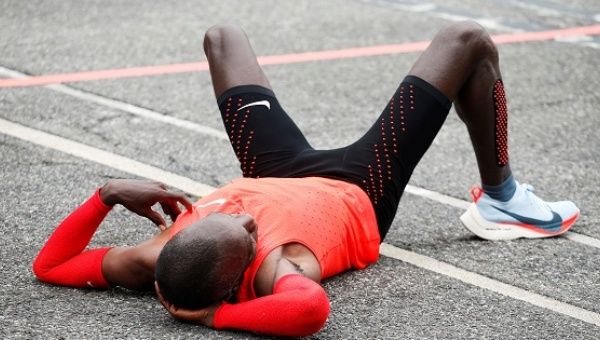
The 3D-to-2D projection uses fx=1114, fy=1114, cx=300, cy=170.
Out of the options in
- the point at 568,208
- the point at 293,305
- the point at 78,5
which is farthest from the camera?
the point at 78,5

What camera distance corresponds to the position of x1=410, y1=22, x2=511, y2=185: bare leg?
4547 millimetres

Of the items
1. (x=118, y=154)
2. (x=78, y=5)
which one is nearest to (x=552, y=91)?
(x=118, y=154)

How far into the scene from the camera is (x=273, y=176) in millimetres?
4566

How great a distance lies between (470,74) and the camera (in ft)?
15.1

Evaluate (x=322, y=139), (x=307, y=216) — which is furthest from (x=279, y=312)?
(x=322, y=139)

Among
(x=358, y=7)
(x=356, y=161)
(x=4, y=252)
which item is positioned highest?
(x=356, y=161)

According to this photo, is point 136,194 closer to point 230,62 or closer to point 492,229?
point 230,62

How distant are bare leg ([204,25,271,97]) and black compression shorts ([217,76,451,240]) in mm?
103

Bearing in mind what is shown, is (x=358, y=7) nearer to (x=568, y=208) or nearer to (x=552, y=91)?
(x=552, y=91)

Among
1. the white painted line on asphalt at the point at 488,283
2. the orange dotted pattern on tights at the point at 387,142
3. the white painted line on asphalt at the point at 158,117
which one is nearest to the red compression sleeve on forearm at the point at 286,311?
the orange dotted pattern on tights at the point at 387,142

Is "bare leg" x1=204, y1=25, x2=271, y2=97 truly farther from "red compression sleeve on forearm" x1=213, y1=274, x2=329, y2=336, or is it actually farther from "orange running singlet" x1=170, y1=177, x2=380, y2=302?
"red compression sleeve on forearm" x1=213, y1=274, x2=329, y2=336

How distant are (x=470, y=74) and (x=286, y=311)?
1.50 meters

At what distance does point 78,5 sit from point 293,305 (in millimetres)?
6074

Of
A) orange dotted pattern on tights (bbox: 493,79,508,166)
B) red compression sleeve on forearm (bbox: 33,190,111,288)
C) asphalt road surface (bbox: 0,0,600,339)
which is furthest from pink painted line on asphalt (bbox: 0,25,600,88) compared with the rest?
orange dotted pattern on tights (bbox: 493,79,508,166)
